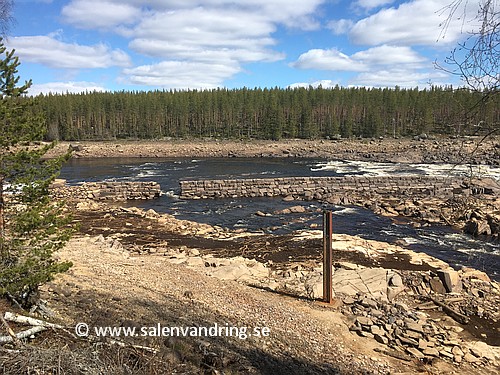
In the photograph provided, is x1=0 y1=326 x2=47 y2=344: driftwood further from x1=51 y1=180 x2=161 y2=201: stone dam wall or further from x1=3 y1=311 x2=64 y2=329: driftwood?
x1=51 y1=180 x2=161 y2=201: stone dam wall

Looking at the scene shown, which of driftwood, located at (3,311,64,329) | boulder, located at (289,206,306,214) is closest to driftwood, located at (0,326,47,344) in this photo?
driftwood, located at (3,311,64,329)

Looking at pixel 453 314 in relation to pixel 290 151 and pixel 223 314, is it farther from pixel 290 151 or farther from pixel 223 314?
pixel 290 151

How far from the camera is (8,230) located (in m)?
6.70

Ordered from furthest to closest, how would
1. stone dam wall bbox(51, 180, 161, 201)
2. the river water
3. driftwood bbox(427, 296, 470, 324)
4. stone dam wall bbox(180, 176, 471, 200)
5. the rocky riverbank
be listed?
stone dam wall bbox(180, 176, 471, 200) < stone dam wall bbox(51, 180, 161, 201) < the river water < driftwood bbox(427, 296, 470, 324) < the rocky riverbank

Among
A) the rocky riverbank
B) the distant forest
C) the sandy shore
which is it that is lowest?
the rocky riverbank

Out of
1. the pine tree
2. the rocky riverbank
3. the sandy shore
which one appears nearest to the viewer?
the pine tree

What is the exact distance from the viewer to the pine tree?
6070 mm

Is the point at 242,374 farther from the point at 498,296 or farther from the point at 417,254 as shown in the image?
the point at 417,254

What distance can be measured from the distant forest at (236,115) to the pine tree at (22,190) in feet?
213

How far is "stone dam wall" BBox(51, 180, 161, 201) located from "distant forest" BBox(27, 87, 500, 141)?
1834 inches

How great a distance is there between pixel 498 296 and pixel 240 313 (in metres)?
6.50

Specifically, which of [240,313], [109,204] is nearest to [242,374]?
[240,313]

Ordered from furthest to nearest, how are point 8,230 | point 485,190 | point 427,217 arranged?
point 485,190, point 427,217, point 8,230

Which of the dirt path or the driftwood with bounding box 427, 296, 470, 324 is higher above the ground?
the dirt path
